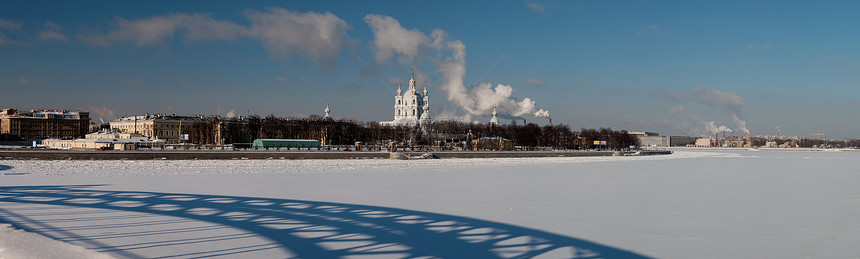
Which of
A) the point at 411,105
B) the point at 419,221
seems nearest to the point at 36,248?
the point at 419,221

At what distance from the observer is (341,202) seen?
60.6 ft

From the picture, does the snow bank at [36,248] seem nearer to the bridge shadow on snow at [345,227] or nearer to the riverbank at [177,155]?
the bridge shadow on snow at [345,227]

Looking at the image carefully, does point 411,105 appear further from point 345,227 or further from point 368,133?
point 345,227

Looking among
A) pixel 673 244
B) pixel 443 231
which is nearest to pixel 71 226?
pixel 443 231

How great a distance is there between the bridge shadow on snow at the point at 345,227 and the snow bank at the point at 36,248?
43 cm

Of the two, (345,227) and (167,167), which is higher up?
(167,167)

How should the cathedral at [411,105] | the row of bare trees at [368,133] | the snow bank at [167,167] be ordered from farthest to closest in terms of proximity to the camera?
1. the cathedral at [411,105]
2. the row of bare trees at [368,133]
3. the snow bank at [167,167]

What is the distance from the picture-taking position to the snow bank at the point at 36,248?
32.6 feet

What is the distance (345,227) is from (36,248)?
564 cm

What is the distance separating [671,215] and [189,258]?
38.8 ft

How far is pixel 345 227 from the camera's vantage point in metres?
13.4

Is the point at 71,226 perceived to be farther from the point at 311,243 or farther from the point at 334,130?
the point at 334,130

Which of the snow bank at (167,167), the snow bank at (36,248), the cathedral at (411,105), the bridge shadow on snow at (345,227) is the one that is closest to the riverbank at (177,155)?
the snow bank at (167,167)

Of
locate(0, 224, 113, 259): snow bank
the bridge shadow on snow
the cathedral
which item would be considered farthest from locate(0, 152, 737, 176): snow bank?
the cathedral
